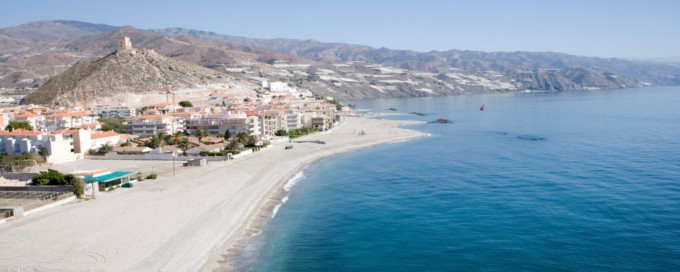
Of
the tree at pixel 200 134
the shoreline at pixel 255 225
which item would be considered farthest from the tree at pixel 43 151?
the shoreline at pixel 255 225

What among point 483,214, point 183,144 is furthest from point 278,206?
point 183,144

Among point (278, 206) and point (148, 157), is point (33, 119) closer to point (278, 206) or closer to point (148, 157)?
point (148, 157)

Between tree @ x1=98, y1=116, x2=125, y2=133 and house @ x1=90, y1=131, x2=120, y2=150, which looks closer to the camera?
house @ x1=90, y1=131, x2=120, y2=150

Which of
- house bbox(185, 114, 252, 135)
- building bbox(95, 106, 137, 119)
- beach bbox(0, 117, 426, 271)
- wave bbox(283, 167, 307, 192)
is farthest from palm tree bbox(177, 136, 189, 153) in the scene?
building bbox(95, 106, 137, 119)

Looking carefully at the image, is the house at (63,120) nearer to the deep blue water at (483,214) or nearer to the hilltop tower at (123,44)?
the deep blue water at (483,214)

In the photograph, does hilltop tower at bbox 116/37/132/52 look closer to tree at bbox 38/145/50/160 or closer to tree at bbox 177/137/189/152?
tree at bbox 177/137/189/152
